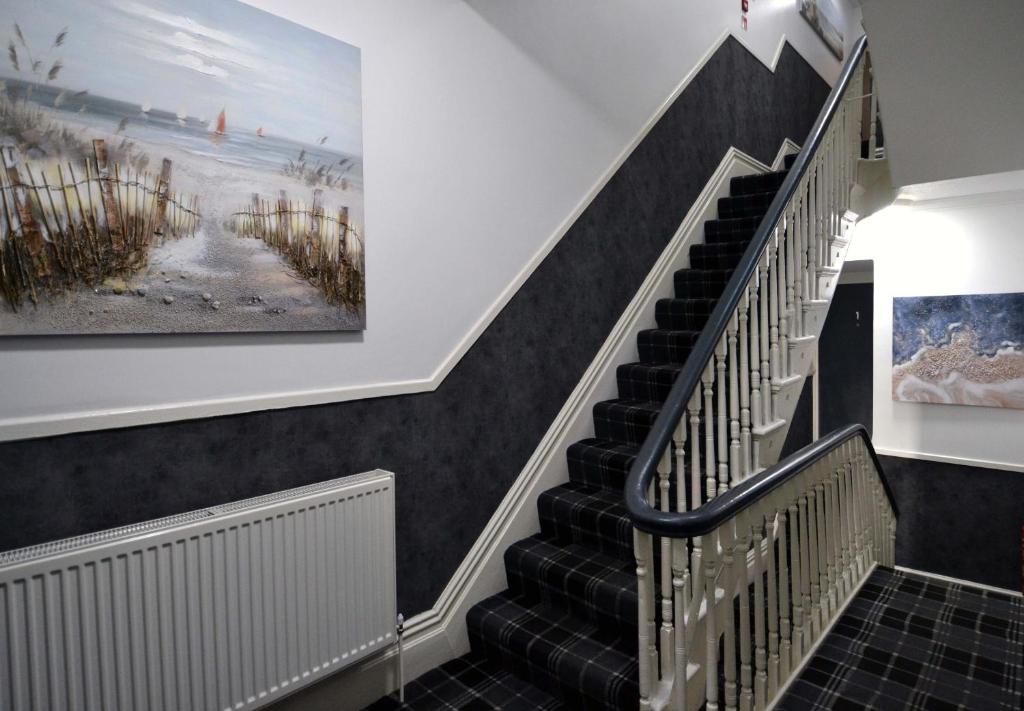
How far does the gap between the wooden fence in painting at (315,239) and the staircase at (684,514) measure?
1159mm

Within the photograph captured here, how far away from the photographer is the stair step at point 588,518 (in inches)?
97.6

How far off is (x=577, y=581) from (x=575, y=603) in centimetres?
10

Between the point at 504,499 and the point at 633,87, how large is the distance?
254cm

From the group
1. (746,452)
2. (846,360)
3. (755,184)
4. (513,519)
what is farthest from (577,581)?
(846,360)

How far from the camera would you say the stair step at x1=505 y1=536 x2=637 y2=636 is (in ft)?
7.20

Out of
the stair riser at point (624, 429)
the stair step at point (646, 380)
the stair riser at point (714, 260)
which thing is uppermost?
the stair riser at point (714, 260)

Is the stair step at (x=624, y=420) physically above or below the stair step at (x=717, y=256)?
below

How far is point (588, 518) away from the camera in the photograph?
8.50ft

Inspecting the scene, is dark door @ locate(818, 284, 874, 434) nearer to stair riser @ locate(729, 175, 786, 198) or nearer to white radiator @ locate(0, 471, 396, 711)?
stair riser @ locate(729, 175, 786, 198)

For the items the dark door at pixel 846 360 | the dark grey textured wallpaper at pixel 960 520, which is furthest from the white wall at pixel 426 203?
the dark door at pixel 846 360

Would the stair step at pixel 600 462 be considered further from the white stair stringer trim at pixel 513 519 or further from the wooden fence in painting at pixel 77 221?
the wooden fence in painting at pixel 77 221

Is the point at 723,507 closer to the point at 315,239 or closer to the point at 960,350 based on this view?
the point at 315,239

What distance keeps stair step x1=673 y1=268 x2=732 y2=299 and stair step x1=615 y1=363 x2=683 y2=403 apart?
62cm

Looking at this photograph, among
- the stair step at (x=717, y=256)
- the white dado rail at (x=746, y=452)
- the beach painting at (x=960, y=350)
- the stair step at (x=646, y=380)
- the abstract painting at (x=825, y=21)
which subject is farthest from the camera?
the abstract painting at (x=825, y=21)
